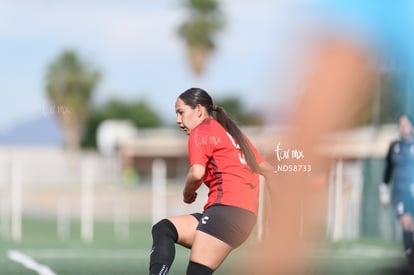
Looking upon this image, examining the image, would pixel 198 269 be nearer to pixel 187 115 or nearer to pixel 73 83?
pixel 187 115

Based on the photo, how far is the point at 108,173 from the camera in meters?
68.7

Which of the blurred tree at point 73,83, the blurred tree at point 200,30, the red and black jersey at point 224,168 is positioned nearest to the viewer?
the red and black jersey at point 224,168

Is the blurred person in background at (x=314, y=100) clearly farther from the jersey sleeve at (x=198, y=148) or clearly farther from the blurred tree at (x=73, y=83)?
the blurred tree at (x=73, y=83)

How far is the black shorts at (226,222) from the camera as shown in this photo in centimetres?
730

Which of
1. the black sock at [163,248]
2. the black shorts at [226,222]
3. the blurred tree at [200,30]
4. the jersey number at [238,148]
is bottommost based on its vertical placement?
the black sock at [163,248]

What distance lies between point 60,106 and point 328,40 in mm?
3563

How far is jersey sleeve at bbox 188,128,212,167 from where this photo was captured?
7156 millimetres

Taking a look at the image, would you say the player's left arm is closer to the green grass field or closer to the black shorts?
the black shorts

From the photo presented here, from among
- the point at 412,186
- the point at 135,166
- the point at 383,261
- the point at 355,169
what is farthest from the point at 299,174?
the point at 135,166

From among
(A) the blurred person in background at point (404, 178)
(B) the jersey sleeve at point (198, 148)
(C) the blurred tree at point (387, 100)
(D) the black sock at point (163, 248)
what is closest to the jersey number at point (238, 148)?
(B) the jersey sleeve at point (198, 148)

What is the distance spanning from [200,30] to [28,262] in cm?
5198

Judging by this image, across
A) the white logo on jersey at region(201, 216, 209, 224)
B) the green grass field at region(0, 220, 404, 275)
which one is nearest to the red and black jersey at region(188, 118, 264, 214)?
the white logo on jersey at region(201, 216, 209, 224)

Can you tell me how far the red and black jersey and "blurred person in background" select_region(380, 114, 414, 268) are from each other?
5.30 m

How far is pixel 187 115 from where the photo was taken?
741cm
